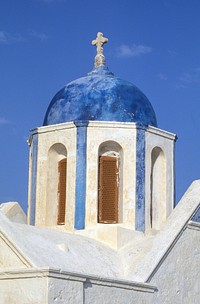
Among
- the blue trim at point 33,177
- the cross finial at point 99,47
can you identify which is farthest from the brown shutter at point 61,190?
the cross finial at point 99,47

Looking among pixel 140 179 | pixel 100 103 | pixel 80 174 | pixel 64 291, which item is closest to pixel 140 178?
pixel 140 179

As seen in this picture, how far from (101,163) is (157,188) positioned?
1.15m

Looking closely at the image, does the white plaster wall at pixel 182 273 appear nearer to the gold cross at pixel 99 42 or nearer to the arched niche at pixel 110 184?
the arched niche at pixel 110 184

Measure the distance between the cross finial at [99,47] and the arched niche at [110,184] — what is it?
191 cm

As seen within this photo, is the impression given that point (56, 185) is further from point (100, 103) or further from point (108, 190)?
point (100, 103)

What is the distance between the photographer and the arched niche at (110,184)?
42.6ft

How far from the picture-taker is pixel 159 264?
1134 centimetres

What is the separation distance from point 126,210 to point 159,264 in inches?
68.2

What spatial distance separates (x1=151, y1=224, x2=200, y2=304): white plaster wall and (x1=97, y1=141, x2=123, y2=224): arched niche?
139cm

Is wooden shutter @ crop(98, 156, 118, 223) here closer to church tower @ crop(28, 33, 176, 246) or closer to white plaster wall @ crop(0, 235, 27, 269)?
church tower @ crop(28, 33, 176, 246)

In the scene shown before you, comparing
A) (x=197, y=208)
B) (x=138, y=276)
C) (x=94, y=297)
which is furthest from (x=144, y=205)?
(x=94, y=297)

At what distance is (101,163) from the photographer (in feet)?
43.2

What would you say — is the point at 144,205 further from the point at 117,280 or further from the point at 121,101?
the point at 117,280

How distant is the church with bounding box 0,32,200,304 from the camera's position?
11227 millimetres
